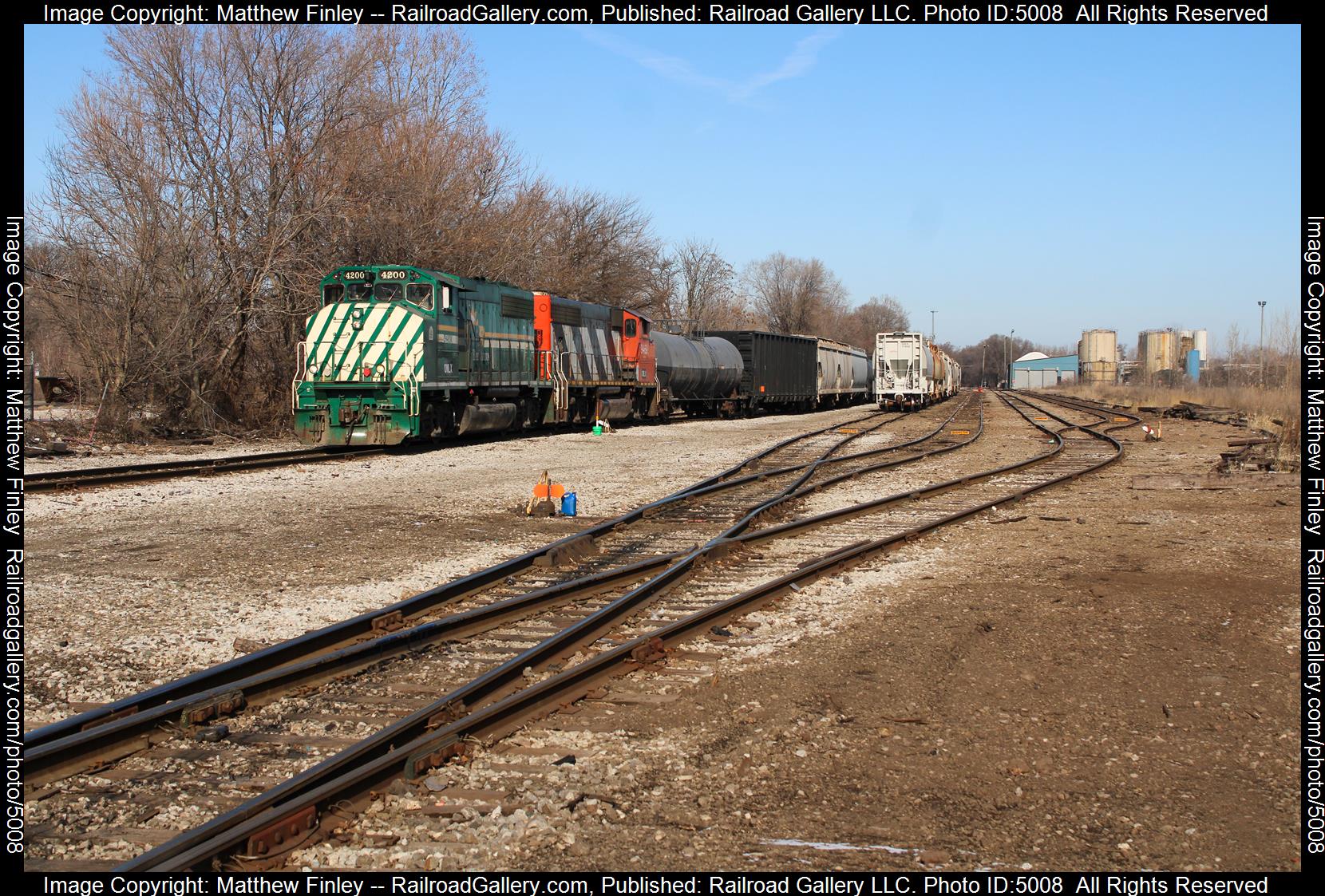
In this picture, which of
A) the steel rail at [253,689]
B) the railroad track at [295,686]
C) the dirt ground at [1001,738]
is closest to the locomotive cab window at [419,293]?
the railroad track at [295,686]

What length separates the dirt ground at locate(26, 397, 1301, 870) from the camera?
3512 mm

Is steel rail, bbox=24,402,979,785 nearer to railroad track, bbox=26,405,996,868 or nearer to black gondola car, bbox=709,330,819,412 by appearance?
railroad track, bbox=26,405,996,868

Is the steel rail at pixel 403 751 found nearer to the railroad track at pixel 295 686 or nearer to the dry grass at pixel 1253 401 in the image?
the railroad track at pixel 295 686

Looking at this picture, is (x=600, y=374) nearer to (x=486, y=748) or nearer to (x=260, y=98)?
(x=260, y=98)

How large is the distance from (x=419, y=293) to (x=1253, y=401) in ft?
99.6

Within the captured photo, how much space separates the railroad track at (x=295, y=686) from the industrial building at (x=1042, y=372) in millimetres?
137885

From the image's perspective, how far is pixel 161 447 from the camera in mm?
19156

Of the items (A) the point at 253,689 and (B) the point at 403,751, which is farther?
(A) the point at 253,689

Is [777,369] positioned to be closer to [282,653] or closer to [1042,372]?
[282,653]

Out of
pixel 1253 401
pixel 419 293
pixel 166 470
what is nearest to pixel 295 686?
pixel 166 470

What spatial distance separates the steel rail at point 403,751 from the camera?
3172mm

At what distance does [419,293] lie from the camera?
19.0 metres
